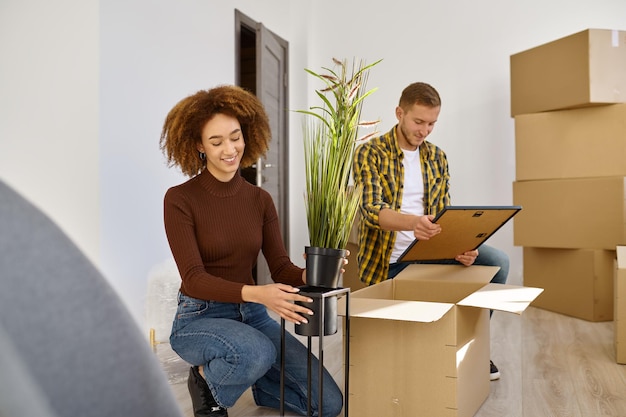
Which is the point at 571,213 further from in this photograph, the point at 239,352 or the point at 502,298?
the point at 239,352

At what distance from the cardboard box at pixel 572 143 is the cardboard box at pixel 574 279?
477mm

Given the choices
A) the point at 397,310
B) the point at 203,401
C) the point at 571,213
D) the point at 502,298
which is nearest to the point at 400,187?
the point at 502,298

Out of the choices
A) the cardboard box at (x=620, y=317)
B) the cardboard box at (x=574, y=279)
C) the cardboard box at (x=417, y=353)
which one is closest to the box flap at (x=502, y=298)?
the cardboard box at (x=417, y=353)

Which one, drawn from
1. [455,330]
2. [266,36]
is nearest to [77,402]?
[455,330]

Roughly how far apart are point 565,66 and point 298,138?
215 cm

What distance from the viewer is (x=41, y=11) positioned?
2.46m

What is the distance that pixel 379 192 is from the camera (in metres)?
2.32

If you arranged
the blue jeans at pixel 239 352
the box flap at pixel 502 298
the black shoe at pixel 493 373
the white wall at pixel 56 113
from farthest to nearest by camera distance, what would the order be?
the white wall at pixel 56 113 → the black shoe at pixel 493 373 → the blue jeans at pixel 239 352 → the box flap at pixel 502 298

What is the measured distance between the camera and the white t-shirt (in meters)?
2.43

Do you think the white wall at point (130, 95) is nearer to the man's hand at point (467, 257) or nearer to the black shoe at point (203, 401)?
the black shoe at point (203, 401)

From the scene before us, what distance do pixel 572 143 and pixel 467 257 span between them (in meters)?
1.81

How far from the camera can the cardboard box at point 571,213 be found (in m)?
3.47

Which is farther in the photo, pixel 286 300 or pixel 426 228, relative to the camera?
pixel 426 228

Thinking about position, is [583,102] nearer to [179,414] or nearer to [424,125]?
[424,125]
